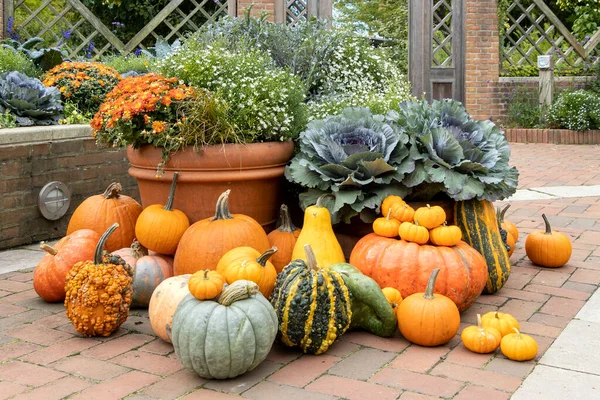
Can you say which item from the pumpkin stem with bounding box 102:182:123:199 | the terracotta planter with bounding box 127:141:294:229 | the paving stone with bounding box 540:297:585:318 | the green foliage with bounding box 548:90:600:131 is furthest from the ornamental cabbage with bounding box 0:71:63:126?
the green foliage with bounding box 548:90:600:131

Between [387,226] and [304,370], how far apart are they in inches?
36.5

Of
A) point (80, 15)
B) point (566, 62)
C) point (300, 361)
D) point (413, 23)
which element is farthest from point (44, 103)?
point (566, 62)

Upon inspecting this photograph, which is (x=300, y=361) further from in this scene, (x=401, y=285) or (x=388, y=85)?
(x=388, y=85)

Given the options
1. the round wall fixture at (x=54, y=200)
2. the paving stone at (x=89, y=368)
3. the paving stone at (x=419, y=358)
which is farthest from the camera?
the round wall fixture at (x=54, y=200)

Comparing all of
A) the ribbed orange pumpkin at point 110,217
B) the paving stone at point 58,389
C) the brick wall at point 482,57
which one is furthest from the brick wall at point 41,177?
the brick wall at point 482,57

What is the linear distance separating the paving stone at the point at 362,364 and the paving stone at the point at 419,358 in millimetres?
44

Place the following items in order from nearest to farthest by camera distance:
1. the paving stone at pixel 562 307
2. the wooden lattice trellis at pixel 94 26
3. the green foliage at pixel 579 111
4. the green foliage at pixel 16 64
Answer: the paving stone at pixel 562 307 < the green foliage at pixel 16 64 < the green foliage at pixel 579 111 < the wooden lattice trellis at pixel 94 26

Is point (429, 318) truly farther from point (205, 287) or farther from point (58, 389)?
point (58, 389)

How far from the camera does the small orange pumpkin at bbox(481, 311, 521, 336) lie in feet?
9.85

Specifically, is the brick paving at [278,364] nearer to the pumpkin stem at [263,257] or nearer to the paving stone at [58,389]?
the paving stone at [58,389]

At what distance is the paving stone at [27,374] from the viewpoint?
265cm

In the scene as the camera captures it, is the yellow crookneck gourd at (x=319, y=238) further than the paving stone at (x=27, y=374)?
Yes

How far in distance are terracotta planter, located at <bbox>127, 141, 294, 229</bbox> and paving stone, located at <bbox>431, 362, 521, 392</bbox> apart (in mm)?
1428

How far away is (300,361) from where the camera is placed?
113 inches
